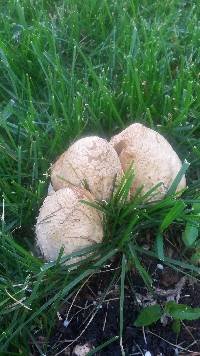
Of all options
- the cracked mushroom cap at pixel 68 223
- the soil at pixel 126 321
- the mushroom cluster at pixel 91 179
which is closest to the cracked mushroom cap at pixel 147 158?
the mushroom cluster at pixel 91 179

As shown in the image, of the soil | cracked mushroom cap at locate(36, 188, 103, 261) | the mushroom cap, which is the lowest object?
the soil

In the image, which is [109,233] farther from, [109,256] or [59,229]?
[59,229]

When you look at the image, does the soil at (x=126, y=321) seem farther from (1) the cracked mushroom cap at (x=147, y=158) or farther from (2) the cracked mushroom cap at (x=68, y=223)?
(1) the cracked mushroom cap at (x=147, y=158)

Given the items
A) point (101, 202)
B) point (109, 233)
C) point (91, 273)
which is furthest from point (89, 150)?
point (91, 273)

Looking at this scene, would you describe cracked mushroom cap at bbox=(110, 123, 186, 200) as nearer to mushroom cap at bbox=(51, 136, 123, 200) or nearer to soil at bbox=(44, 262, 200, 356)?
mushroom cap at bbox=(51, 136, 123, 200)

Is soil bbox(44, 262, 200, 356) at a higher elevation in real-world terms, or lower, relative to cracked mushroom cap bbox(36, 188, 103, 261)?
lower

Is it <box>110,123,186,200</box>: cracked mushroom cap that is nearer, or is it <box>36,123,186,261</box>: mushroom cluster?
<box>36,123,186,261</box>: mushroom cluster

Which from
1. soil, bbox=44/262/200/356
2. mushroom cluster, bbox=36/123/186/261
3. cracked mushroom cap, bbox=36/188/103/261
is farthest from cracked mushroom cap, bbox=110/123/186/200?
soil, bbox=44/262/200/356
